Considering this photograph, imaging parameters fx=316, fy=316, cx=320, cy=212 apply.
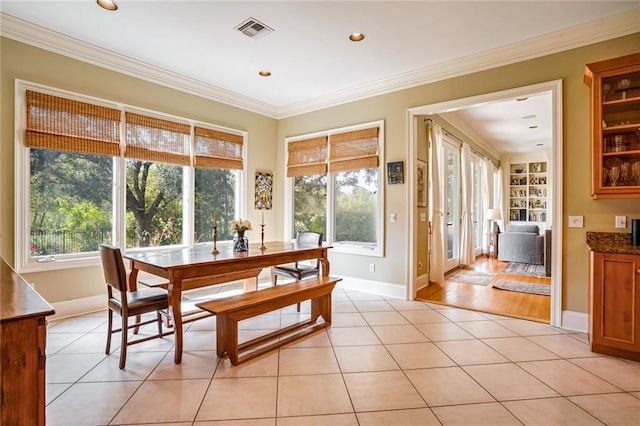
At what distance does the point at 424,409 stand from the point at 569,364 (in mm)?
Result: 1402

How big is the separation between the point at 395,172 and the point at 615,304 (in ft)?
8.30

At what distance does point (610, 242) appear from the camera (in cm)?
288

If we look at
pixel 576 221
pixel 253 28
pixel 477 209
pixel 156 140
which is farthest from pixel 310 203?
pixel 477 209

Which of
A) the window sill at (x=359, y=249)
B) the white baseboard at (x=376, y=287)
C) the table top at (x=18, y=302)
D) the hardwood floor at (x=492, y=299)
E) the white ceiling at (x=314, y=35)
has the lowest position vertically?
the hardwood floor at (x=492, y=299)

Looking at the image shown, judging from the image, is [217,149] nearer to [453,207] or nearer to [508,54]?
[508,54]

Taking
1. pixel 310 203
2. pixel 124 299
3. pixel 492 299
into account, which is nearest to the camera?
pixel 124 299

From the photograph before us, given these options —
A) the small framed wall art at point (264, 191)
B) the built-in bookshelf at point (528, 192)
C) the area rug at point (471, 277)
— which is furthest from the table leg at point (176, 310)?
the built-in bookshelf at point (528, 192)

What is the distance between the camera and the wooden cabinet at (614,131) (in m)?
2.74

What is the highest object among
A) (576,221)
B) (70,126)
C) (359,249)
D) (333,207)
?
(70,126)

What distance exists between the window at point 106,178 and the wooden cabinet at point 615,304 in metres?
4.38

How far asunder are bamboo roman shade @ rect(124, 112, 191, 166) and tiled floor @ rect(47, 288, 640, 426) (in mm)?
2021

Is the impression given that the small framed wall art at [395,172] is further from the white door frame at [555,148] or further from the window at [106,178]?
the window at [106,178]

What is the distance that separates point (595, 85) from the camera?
2807 mm

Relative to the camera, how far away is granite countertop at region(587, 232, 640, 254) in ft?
8.31
